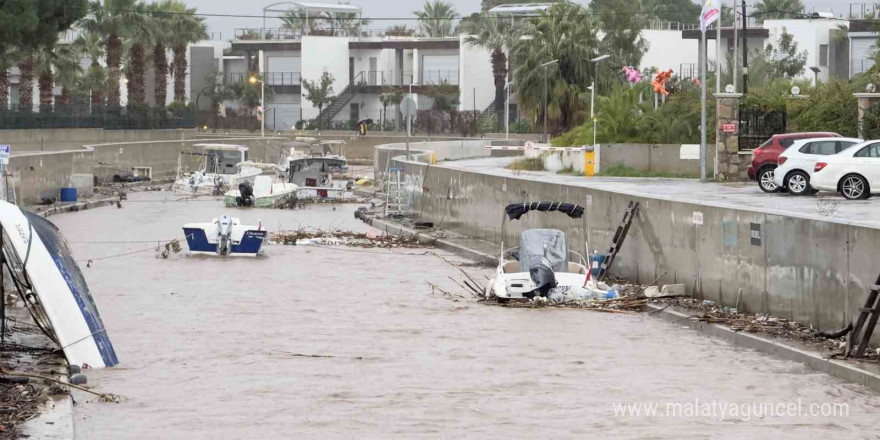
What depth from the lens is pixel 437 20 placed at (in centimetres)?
14825

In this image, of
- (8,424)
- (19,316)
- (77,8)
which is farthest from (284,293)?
(77,8)

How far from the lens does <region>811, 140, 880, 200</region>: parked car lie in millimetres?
30500

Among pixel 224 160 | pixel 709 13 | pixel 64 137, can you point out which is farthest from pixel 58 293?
pixel 64 137

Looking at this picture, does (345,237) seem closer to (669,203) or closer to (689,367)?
(669,203)

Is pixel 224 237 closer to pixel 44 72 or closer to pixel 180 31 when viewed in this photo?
pixel 44 72

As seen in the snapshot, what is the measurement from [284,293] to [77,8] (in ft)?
125

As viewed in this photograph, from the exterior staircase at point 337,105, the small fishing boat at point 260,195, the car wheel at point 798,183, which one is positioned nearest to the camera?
the car wheel at point 798,183

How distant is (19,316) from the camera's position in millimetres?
20484

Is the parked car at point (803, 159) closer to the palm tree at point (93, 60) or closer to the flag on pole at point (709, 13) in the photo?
the flag on pole at point (709, 13)

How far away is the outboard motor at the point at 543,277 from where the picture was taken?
72.3 feet

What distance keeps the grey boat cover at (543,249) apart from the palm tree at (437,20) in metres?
122

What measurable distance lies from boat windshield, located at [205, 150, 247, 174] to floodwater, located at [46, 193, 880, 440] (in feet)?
122

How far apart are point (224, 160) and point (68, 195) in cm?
1461

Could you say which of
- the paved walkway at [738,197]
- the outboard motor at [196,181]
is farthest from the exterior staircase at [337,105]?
the paved walkway at [738,197]
